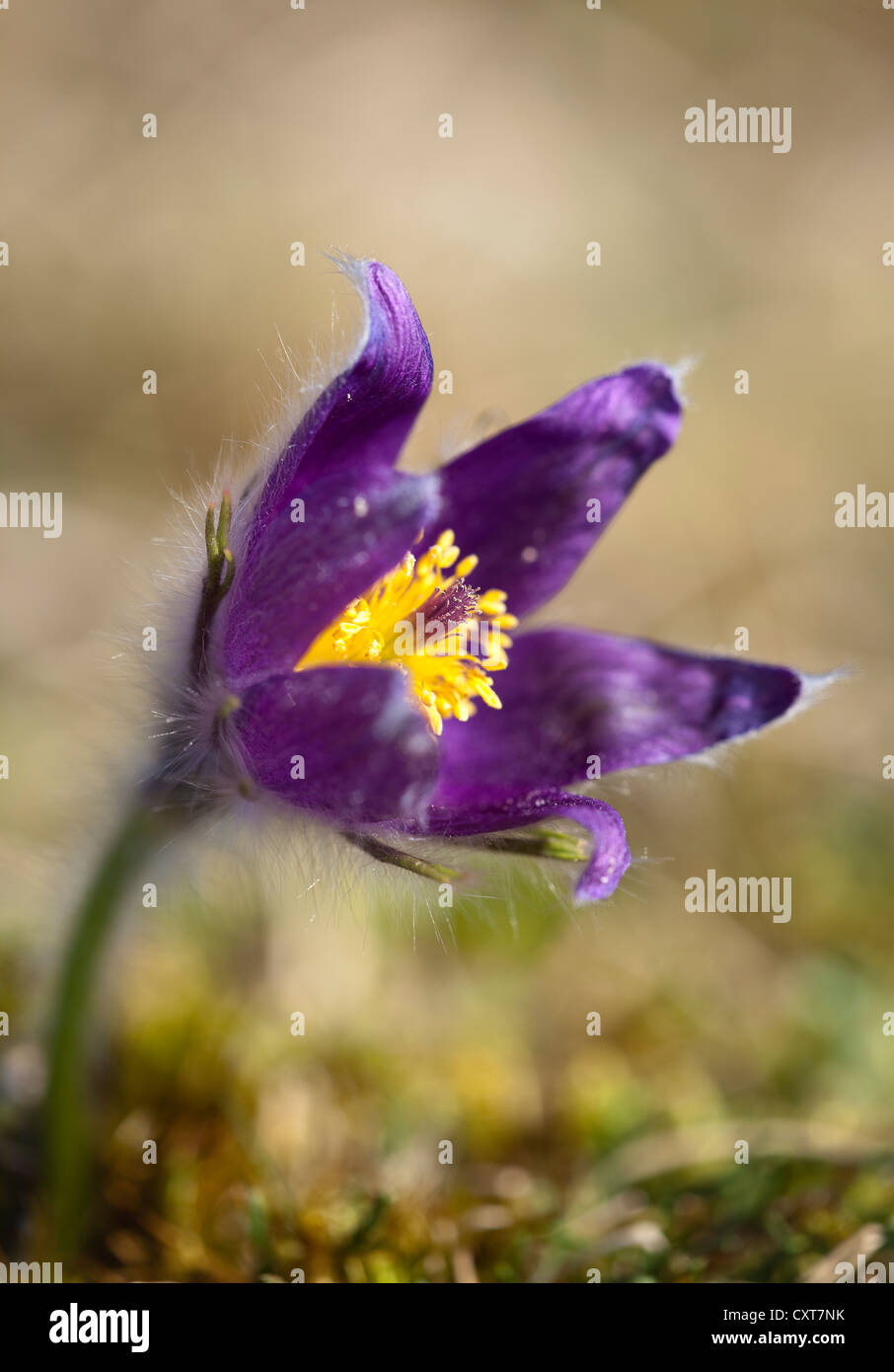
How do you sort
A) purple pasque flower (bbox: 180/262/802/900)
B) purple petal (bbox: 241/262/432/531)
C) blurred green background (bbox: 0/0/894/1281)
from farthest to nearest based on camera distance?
blurred green background (bbox: 0/0/894/1281), purple petal (bbox: 241/262/432/531), purple pasque flower (bbox: 180/262/802/900)

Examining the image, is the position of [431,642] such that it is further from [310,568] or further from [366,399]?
[366,399]

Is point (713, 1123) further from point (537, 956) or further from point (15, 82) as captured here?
point (15, 82)

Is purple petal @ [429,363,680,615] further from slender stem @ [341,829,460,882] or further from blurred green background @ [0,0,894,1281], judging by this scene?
slender stem @ [341,829,460,882]

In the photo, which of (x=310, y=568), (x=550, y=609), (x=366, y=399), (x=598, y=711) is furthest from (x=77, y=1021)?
(x=550, y=609)

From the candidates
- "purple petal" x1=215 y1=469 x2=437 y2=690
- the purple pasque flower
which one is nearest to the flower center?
the purple pasque flower

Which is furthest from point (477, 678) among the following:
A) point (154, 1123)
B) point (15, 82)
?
point (15, 82)

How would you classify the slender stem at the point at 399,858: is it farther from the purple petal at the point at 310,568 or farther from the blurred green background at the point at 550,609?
the purple petal at the point at 310,568

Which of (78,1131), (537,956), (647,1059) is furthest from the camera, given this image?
(537,956)
